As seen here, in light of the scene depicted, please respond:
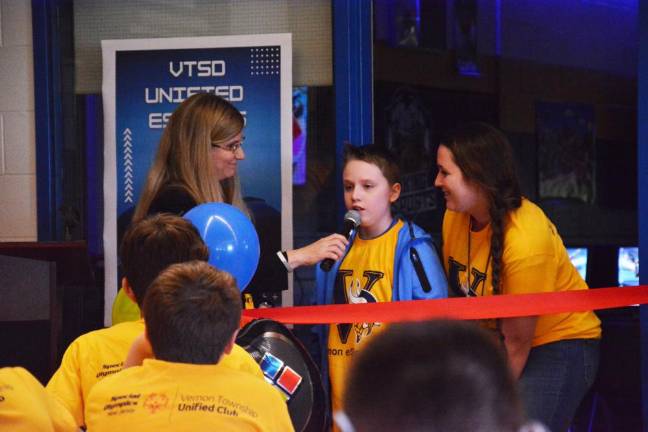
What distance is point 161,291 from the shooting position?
1918 millimetres

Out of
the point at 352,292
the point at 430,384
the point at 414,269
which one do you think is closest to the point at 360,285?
the point at 352,292

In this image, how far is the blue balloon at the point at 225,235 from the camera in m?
2.71

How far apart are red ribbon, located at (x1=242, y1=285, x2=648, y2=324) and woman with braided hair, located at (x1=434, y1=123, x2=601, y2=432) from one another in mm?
32

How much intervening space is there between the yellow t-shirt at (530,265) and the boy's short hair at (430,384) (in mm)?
1994

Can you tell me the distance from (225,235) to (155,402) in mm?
1031

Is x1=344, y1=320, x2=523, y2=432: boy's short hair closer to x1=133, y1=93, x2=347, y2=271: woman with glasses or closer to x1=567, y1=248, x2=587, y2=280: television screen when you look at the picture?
x1=133, y1=93, x2=347, y2=271: woman with glasses

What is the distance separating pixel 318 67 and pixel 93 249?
4.36ft

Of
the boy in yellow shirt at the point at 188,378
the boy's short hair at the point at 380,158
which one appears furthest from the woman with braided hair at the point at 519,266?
the boy in yellow shirt at the point at 188,378

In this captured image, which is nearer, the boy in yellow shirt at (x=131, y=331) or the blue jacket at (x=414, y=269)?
the boy in yellow shirt at (x=131, y=331)

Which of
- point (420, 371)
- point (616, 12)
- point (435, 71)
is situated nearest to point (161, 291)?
point (420, 371)

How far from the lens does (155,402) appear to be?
1.75 m

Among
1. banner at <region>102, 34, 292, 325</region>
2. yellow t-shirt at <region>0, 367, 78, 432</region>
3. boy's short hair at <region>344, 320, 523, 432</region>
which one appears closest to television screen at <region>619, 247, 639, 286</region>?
banner at <region>102, 34, 292, 325</region>

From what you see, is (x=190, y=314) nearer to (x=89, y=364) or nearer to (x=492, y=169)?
(x=89, y=364)

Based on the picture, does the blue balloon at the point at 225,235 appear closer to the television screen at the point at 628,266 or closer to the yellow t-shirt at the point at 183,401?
the yellow t-shirt at the point at 183,401
